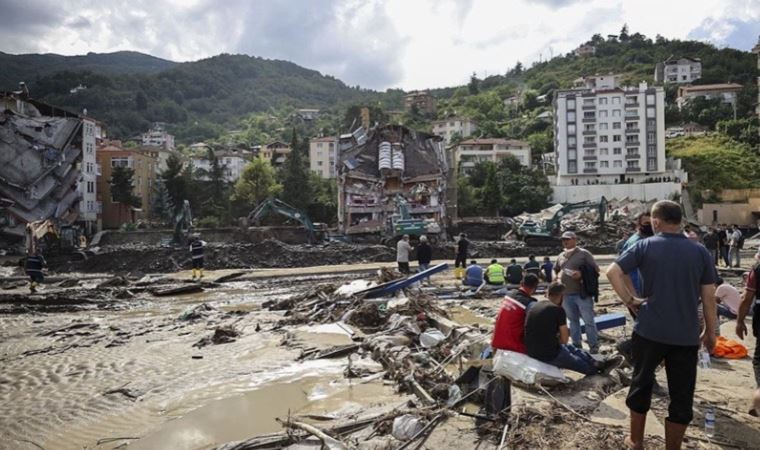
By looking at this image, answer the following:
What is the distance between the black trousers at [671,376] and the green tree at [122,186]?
202 ft

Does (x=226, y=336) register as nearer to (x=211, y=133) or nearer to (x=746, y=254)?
(x=746, y=254)

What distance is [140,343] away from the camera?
Answer: 1131 centimetres

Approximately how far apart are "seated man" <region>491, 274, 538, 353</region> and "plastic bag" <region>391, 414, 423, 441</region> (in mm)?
1260

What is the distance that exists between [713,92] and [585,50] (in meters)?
78.2

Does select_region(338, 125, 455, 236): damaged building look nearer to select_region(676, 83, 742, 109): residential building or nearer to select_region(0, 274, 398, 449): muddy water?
select_region(0, 274, 398, 449): muddy water

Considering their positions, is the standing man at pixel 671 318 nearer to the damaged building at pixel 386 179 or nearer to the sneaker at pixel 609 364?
the sneaker at pixel 609 364

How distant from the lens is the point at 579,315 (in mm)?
7586

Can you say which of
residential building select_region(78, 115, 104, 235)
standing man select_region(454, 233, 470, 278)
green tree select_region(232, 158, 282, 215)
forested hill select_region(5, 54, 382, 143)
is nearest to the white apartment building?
green tree select_region(232, 158, 282, 215)

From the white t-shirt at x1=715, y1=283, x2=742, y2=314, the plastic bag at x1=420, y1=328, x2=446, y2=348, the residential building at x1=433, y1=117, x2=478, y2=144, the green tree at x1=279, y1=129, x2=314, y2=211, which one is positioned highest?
the residential building at x1=433, y1=117, x2=478, y2=144

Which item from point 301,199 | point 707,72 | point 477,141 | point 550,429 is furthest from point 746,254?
point 707,72

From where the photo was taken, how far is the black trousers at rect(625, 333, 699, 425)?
3.89 m

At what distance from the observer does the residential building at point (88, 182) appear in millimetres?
54500

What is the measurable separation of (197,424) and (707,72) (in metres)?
137

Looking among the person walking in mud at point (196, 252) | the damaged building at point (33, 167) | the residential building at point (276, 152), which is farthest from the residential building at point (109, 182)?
the person walking in mud at point (196, 252)
